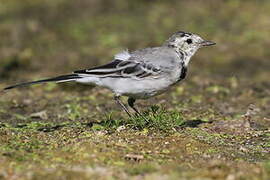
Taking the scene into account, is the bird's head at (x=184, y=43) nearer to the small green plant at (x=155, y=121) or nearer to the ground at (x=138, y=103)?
the ground at (x=138, y=103)

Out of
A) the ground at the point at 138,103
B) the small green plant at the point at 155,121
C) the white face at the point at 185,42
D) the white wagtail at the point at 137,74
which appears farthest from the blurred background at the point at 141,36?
the small green plant at the point at 155,121

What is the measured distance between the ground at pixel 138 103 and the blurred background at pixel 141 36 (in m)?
0.03

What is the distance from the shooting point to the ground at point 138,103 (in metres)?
5.88

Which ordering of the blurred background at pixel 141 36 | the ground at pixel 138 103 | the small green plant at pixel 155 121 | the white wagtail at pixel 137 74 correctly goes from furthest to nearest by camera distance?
the blurred background at pixel 141 36 → the white wagtail at pixel 137 74 → the small green plant at pixel 155 121 → the ground at pixel 138 103

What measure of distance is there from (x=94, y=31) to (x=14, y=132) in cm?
813

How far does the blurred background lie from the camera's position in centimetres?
1197

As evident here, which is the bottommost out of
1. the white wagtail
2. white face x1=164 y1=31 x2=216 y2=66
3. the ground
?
the ground

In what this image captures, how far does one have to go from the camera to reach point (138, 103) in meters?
10.4

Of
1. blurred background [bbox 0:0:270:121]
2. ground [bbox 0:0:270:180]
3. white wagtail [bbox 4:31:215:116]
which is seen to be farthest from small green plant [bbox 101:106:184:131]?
blurred background [bbox 0:0:270:121]

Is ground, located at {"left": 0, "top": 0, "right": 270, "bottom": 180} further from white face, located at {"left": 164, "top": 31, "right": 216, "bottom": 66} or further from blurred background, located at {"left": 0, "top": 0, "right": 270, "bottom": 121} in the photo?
white face, located at {"left": 164, "top": 31, "right": 216, "bottom": 66}

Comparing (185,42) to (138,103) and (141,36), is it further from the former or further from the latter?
(141,36)

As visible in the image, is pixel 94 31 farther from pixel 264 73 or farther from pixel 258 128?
pixel 258 128

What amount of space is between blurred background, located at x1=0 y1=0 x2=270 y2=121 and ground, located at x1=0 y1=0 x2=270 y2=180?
30 mm

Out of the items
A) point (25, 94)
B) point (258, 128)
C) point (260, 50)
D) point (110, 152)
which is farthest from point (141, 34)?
point (110, 152)
